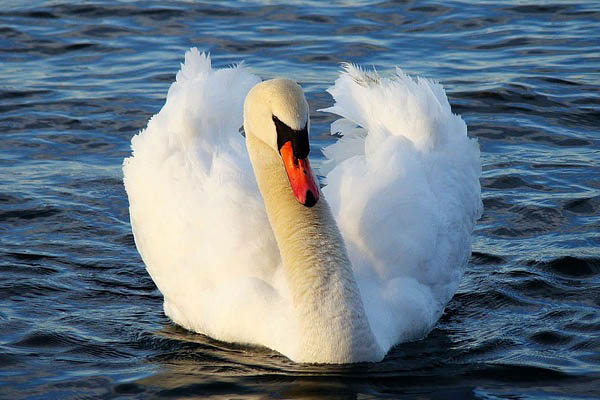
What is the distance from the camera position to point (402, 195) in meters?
8.62

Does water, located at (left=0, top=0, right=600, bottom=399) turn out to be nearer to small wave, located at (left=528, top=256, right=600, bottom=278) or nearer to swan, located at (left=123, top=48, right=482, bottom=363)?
small wave, located at (left=528, top=256, right=600, bottom=278)

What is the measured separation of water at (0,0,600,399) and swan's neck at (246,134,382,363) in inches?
6.0

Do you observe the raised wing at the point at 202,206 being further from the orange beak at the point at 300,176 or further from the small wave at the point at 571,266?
the small wave at the point at 571,266

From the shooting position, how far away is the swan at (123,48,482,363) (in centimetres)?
750

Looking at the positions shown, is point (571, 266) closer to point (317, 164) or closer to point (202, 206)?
point (202, 206)

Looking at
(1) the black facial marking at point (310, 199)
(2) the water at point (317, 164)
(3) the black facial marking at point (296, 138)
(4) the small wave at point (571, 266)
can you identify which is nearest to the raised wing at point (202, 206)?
(2) the water at point (317, 164)

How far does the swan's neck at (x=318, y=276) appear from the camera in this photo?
7.48 metres

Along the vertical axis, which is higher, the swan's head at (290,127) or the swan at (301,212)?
the swan's head at (290,127)

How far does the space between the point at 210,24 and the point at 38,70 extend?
2.64 metres

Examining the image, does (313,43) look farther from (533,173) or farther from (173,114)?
(173,114)

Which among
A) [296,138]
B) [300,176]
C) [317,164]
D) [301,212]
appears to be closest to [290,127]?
[296,138]

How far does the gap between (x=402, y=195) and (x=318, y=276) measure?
4.38 ft

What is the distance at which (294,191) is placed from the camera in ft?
23.0

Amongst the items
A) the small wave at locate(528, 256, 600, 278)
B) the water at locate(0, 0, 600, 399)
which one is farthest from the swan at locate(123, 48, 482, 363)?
the small wave at locate(528, 256, 600, 278)
